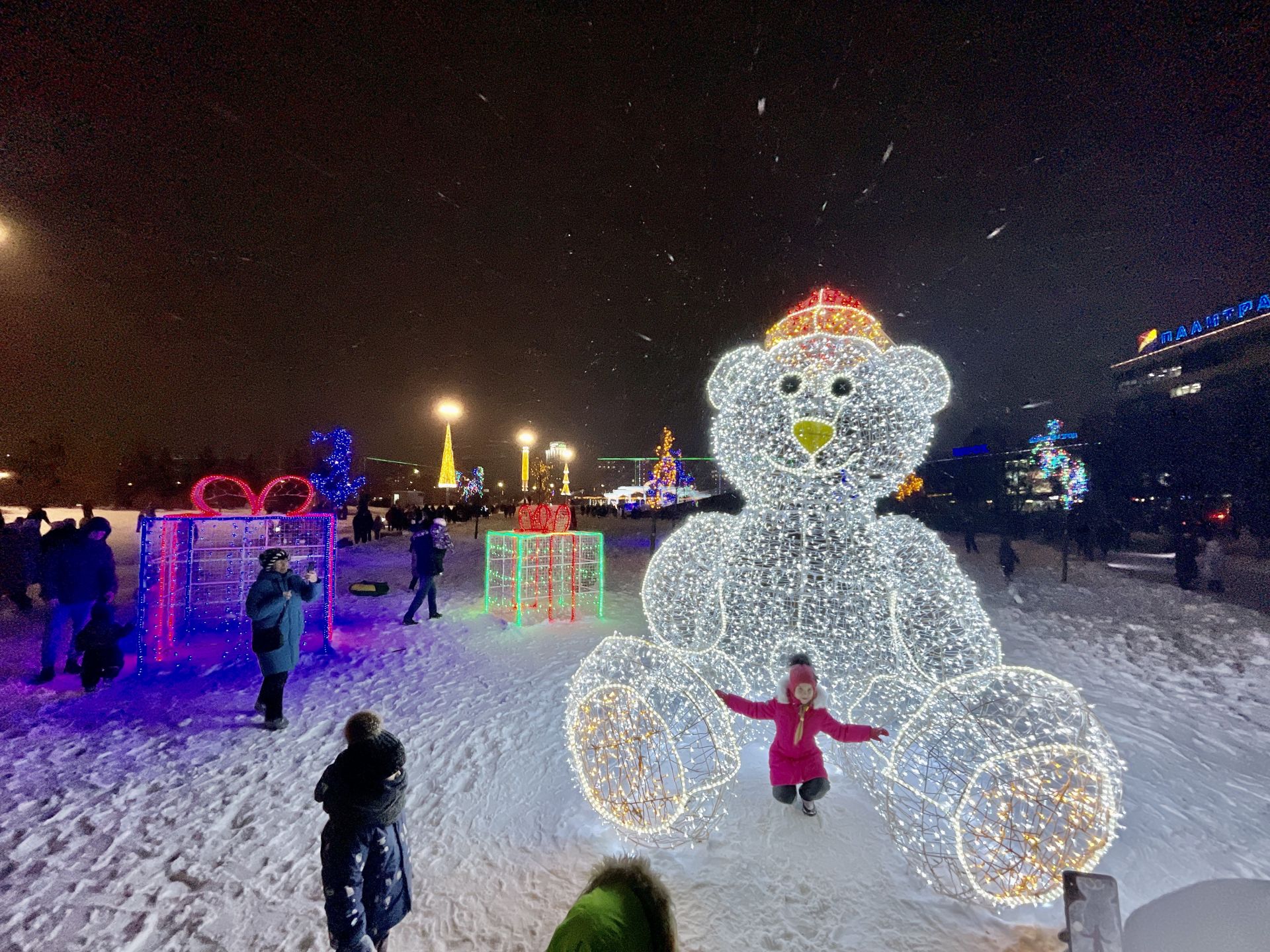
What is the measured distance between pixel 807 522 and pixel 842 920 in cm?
197

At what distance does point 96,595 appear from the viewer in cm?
518

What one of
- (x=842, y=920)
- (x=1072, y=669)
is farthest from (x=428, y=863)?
(x=1072, y=669)

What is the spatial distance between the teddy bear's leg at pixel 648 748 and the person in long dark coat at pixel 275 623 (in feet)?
9.13

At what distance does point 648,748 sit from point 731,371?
229cm

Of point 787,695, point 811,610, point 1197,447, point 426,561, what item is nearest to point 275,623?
point 426,561

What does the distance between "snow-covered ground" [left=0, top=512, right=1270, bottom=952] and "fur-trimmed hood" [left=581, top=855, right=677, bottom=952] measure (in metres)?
1.41

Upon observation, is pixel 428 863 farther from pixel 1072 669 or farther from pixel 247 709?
pixel 1072 669

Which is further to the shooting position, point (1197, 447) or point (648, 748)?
point (1197, 447)

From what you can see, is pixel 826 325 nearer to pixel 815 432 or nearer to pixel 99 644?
pixel 815 432

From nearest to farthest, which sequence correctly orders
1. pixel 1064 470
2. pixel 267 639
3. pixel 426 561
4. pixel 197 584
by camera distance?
pixel 267 639, pixel 197 584, pixel 426 561, pixel 1064 470

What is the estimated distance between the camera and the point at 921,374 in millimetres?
3270

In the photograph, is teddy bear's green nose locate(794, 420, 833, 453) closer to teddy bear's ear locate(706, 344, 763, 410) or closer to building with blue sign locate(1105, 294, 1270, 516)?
teddy bear's ear locate(706, 344, 763, 410)

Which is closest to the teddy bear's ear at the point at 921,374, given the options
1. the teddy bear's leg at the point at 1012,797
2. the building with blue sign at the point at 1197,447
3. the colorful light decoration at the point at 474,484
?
the teddy bear's leg at the point at 1012,797

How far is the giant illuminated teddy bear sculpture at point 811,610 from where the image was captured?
2768mm
